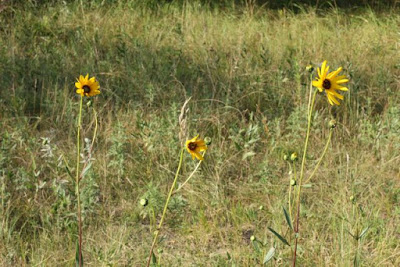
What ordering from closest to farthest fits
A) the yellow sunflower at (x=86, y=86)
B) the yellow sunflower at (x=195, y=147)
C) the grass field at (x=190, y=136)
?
the yellow sunflower at (x=195, y=147), the yellow sunflower at (x=86, y=86), the grass field at (x=190, y=136)

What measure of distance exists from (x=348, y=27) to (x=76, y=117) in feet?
10.3

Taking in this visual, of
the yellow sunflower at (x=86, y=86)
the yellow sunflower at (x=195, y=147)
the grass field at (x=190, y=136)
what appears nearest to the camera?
the yellow sunflower at (x=195, y=147)

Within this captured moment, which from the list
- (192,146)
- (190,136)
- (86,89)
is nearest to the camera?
(192,146)

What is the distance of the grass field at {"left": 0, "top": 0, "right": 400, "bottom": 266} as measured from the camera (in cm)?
244

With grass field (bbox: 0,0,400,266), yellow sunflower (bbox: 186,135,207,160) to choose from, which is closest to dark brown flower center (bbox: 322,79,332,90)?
grass field (bbox: 0,0,400,266)

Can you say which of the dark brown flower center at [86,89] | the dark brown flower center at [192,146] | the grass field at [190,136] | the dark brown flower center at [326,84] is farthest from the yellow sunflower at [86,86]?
the dark brown flower center at [326,84]

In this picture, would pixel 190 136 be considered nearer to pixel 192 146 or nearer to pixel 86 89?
pixel 86 89

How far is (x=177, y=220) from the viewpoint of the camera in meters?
2.69

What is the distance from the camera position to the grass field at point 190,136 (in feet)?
8.00

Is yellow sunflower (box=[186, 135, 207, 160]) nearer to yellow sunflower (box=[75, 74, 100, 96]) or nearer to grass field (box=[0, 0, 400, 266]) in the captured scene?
grass field (box=[0, 0, 400, 266])

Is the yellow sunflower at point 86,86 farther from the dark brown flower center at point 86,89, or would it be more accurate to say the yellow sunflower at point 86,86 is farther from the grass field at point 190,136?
the grass field at point 190,136

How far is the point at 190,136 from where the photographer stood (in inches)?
128

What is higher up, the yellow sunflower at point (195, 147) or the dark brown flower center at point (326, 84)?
the dark brown flower center at point (326, 84)

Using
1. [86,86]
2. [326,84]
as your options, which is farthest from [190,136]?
[326,84]
